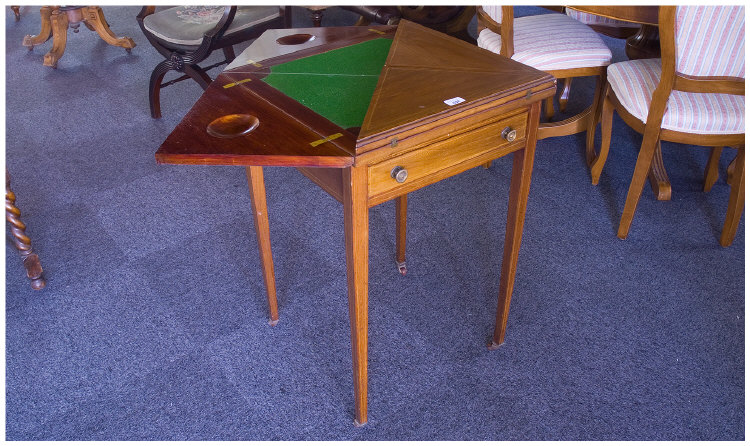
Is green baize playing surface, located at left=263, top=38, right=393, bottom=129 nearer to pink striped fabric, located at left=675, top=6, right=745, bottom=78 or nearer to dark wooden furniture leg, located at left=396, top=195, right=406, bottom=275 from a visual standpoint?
dark wooden furniture leg, located at left=396, top=195, right=406, bottom=275

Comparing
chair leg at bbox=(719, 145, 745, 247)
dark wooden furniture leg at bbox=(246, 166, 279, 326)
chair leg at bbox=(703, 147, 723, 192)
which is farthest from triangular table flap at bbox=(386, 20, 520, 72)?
chair leg at bbox=(703, 147, 723, 192)

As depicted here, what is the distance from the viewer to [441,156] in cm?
124

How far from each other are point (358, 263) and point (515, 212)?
0.45 metres

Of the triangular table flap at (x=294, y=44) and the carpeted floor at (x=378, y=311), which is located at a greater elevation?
the triangular table flap at (x=294, y=44)

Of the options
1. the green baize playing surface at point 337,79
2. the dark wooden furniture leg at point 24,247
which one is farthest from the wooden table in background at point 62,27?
the green baize playing surface at point 337,79

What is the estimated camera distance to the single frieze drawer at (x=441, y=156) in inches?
46.1

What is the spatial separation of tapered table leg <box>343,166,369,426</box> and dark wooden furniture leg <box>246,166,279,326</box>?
373mm

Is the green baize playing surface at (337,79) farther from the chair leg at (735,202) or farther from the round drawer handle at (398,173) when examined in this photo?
Result: the chair leg at (735,202)

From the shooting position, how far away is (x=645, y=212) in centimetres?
231

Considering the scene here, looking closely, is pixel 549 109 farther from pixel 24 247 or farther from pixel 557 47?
pixel 24 247

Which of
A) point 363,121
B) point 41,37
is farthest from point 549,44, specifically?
point 41,37

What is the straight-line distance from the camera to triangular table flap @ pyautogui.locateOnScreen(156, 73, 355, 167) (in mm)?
1070

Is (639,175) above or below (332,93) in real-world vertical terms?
below

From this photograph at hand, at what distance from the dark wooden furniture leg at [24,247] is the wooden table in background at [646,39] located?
6.30ft
